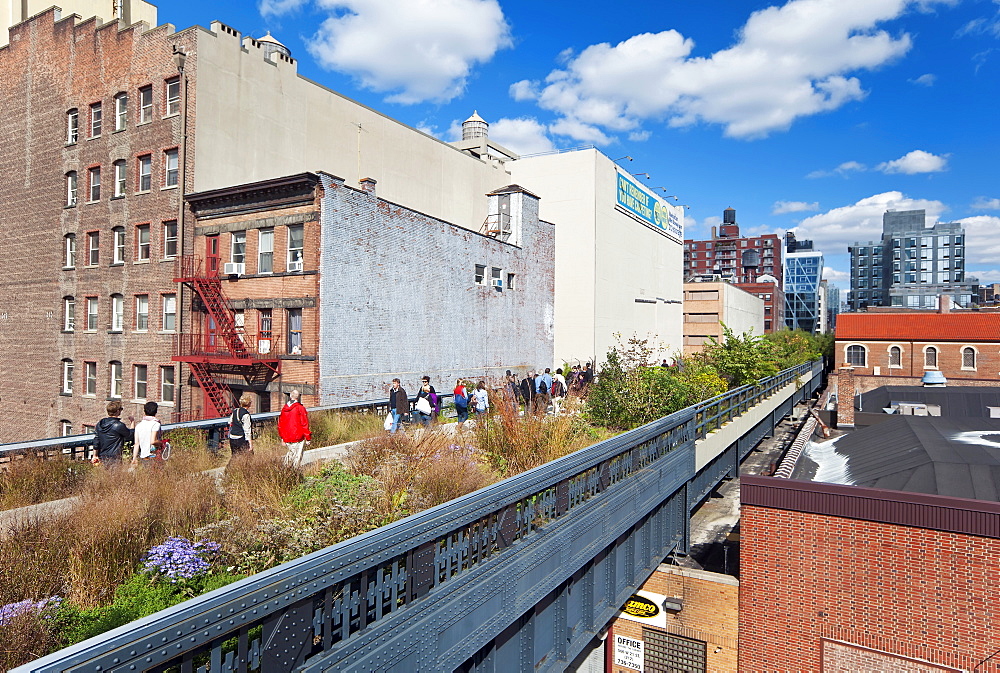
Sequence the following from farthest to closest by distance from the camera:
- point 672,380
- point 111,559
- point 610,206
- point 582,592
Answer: point 610,206, point 672,380, point 582,592, point 111,559

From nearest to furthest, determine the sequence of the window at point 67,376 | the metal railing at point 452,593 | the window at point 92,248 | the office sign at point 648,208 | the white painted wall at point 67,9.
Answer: the metal railing at point 452,593 < the window at point 92,248 < the window at point 67,376 < the white painted wall at point 67,9 < the office sign at point 648,208

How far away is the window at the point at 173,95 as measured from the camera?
79.9ft

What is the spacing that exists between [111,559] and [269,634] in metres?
2.32

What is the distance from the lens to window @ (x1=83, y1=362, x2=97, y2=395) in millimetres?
27594

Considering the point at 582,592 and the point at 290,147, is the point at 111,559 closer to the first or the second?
the point at 582,592

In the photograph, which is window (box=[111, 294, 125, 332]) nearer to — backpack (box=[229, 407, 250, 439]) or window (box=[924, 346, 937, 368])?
backpack (box=[229, 407, 250, 439])

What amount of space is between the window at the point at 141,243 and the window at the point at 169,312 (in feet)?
7.79

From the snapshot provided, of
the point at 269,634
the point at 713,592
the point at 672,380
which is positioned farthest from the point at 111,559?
the point at 713,592

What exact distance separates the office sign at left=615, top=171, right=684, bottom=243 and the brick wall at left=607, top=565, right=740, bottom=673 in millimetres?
28482

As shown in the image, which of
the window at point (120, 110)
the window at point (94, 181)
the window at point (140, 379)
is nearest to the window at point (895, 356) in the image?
the window at point (140, 379)

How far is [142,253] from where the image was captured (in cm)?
2581

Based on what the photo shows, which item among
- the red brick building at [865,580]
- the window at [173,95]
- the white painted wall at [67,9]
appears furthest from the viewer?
the white painted wall at [67,9]

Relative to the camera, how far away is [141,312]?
26.0 metres

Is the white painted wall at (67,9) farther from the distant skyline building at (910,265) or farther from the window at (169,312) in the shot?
the distant skyline building at (910,265)
